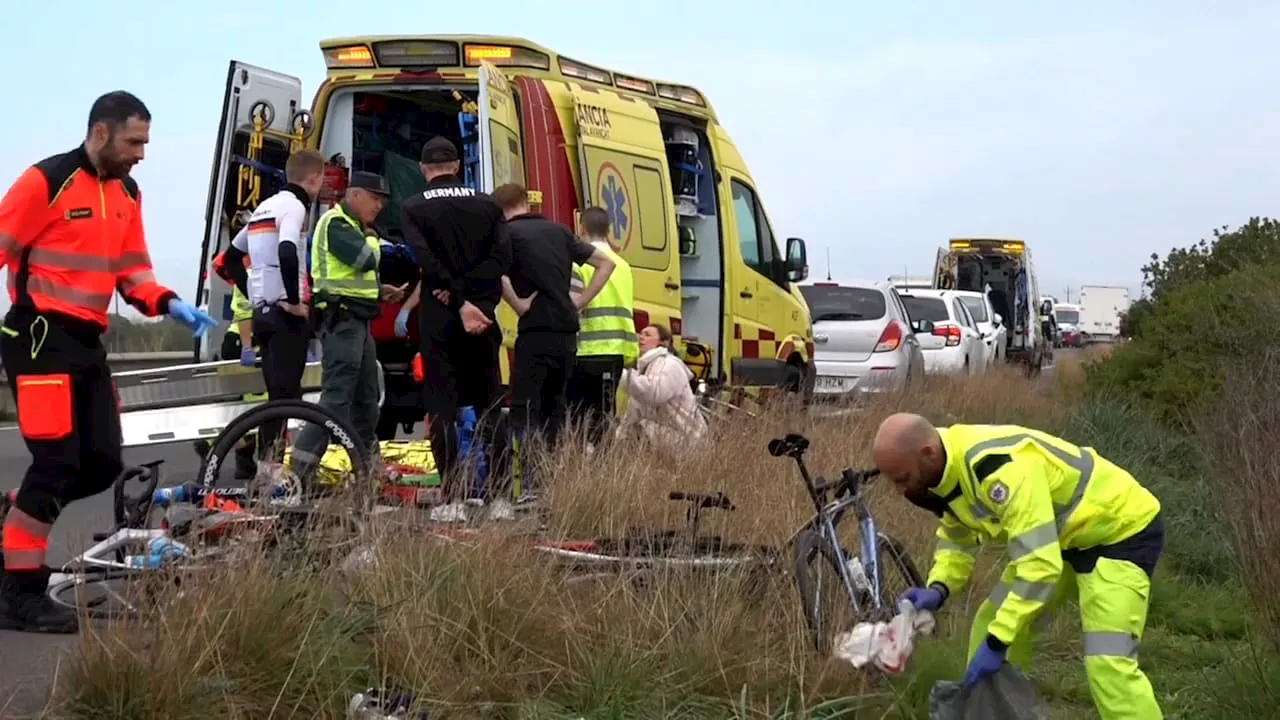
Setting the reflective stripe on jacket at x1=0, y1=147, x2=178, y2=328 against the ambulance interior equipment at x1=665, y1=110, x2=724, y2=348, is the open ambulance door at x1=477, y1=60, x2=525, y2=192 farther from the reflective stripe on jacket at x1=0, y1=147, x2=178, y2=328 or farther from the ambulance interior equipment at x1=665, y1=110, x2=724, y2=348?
the reflective stripe on jacket at x1=0, y1=147, x2=178, y2=328

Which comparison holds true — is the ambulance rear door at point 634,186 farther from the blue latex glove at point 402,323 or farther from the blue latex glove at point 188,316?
the blue latex glove at point 188,316

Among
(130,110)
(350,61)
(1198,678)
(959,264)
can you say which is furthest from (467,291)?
(959,264)

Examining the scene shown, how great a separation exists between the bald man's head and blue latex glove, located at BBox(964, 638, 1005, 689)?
1.54ft

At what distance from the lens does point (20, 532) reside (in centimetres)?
607

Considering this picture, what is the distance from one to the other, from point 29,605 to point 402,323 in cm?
472

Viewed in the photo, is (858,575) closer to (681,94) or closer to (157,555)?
(157,555)

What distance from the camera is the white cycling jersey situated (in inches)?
362

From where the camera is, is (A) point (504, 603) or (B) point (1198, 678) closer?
(A) point (504, 603)

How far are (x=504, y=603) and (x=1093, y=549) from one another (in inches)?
65.6

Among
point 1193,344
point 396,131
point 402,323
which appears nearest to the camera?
point 402,323

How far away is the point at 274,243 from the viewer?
368 inches

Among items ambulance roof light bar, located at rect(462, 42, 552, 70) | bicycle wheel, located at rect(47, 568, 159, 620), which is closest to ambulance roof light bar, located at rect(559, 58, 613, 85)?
ambulance roof light bar, located at rect(462, 42, 552, 70)

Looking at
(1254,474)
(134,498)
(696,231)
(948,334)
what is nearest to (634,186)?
(696,231)

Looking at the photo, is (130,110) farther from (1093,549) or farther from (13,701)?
(1093,549)
